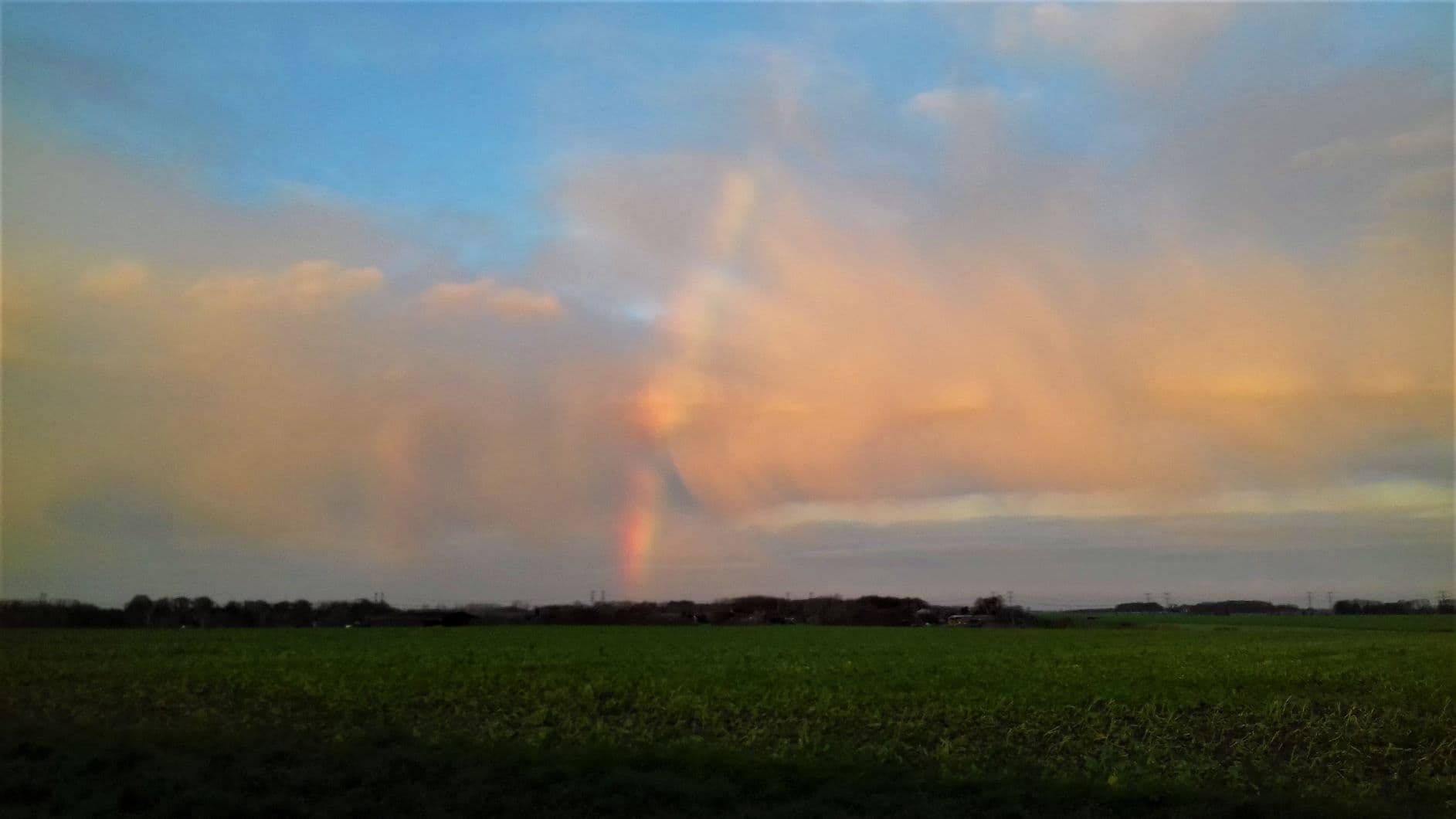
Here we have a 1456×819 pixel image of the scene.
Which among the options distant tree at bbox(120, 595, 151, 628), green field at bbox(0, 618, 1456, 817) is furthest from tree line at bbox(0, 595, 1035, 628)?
green field at bbox(0, 618, 1456, 817)

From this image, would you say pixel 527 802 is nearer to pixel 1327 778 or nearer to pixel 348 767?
pixel 348 767

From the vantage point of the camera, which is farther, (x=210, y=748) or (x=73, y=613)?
(x=73, y=613)

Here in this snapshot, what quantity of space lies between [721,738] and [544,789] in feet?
17.6

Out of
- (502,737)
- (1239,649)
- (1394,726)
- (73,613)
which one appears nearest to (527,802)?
(502,737)

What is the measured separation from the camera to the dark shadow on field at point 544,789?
12039 mm

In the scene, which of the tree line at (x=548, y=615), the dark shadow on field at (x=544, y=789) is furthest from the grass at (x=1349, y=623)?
the dark shadow on field at (x=544, y=789)

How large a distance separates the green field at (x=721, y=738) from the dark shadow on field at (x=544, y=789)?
5 centimetres

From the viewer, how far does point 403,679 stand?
94.0ft

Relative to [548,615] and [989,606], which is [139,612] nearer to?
[548,615]

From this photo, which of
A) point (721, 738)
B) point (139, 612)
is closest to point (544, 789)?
point (721, 738)

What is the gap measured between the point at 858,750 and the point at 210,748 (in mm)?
10242

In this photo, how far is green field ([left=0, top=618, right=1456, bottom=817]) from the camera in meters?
12.6

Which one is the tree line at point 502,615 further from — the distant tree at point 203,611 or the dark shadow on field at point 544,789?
the dark shadow on field at point 544,789

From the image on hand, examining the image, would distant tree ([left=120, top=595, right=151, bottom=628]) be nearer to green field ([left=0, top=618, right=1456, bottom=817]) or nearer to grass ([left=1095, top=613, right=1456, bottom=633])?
green field ([left=0, top=618, right=1456, bottom=817])
